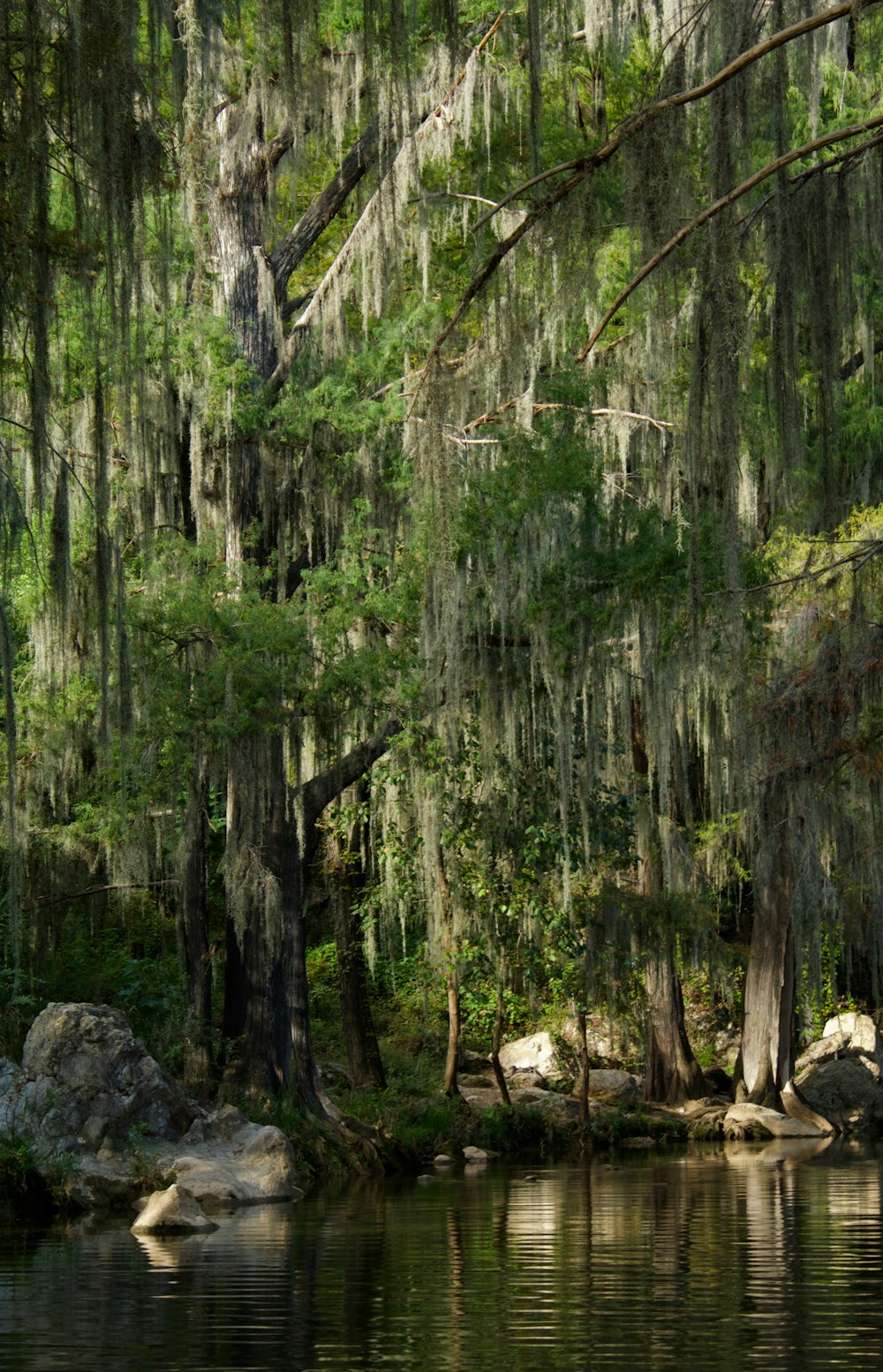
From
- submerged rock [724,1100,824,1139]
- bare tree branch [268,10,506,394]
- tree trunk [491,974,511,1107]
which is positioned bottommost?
submerged rock [724,1100,824,1139]

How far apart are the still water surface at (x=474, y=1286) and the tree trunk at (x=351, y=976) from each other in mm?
6037

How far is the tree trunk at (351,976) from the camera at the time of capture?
67.7 ft

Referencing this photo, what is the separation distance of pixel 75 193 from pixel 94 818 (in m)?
9.92

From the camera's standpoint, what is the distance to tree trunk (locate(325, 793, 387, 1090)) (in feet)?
67.7

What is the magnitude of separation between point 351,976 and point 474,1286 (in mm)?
12218

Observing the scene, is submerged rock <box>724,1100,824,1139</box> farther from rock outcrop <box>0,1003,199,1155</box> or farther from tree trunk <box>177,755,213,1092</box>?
rock outcrop <box>0,1003,199,1155</box>

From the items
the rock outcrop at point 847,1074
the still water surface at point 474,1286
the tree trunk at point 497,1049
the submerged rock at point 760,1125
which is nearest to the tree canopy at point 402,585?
the tree trunk at point 497,1049

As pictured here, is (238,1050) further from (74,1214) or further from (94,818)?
(74,1214)

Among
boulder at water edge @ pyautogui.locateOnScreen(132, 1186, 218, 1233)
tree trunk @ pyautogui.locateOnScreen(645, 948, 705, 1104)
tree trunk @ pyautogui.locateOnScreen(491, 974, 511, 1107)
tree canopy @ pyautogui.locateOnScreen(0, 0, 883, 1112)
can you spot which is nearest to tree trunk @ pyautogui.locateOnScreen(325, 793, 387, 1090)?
tree canopy @ pyautogui.locateOnScreen(0, 0, 883, 1112)

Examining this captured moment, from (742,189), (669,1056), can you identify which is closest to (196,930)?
(669,1056)

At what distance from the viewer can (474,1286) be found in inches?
349

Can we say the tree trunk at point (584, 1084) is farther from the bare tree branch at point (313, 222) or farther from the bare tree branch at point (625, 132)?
the bare tree branch at point (625, 132)

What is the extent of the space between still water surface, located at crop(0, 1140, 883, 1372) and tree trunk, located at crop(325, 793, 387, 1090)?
6037mm

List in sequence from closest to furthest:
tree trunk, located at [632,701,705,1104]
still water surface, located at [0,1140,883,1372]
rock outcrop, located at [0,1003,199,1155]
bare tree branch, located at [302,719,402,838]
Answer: still water surface, located at [0,1140,883,1372], rock outcrop, located at [0,1003,199,1155], bare tree branch, located at [302,719,402,838], tree trunk, located at [632,701,705,1104]
